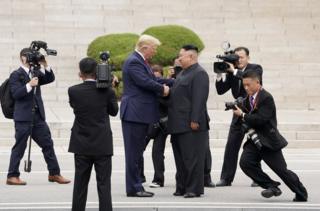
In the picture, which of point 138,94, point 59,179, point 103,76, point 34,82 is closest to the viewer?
point 103,76

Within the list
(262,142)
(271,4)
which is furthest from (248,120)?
(271,4)

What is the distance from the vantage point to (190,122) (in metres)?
12.6

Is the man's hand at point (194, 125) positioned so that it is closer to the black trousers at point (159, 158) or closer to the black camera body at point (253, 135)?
the black camera body at point (253, 135)

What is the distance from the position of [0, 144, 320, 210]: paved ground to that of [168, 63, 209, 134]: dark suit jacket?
88 cm

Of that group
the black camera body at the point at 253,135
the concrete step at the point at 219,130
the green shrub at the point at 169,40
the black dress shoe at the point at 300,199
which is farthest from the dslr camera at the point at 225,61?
the green shrub at the point at 169,40

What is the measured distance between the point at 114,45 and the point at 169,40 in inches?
52.3

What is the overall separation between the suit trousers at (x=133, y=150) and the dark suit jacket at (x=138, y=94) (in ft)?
0.33

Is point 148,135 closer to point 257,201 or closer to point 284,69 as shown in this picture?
point 257,201

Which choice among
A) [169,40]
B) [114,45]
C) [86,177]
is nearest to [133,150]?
[86,177]

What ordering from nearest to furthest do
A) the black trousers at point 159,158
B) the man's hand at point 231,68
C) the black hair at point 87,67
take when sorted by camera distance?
the black hair at point 87,67
the man's hand at point 231,68
the black trousers at point 159,158

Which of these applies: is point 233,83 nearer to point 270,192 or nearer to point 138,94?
point 138,94

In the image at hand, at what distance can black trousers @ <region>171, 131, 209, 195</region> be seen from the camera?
1261cm

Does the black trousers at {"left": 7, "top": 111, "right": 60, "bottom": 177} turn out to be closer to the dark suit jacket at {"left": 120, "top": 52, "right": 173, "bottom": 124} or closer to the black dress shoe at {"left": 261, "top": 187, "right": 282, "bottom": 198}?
the dark suit jacket at {"left": 120, "top": 52, "right": 173, "bottom": 124}

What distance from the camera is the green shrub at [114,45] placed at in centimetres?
2438
